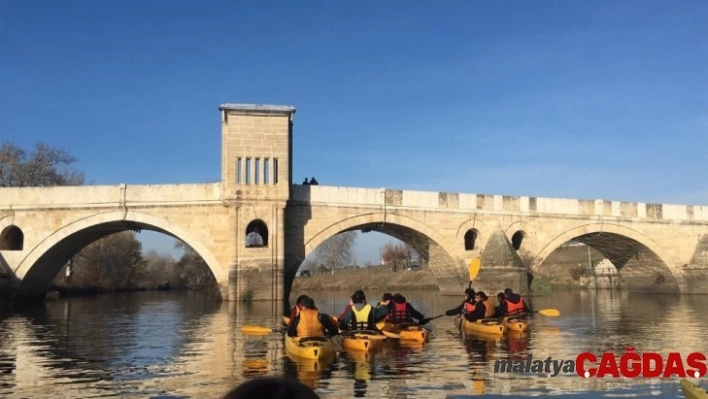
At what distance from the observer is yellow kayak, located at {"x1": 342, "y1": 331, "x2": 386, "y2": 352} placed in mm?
11375

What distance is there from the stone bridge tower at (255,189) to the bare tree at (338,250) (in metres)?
47.7

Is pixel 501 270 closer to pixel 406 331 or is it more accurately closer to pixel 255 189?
pixel 255 189

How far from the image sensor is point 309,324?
1095cm

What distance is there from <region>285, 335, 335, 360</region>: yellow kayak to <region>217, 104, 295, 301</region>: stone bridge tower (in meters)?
13.3

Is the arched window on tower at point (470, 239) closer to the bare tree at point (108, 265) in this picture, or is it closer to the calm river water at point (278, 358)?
the calm river water at point (278, 358)

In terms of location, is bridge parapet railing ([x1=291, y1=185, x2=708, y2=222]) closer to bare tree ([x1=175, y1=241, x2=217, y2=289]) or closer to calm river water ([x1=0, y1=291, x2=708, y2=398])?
calm river water ([x1=0, y1=291, x2=708, y2=398])

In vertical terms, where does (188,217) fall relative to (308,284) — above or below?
above

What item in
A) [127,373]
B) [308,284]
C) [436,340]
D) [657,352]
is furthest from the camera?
[308,284]

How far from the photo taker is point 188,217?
81.4 feet

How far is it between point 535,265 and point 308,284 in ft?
92.1

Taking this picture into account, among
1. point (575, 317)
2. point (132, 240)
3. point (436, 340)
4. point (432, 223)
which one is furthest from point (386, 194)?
point (132, 240)

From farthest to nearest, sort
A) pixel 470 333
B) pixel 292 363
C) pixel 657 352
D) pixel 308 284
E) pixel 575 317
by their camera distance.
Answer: pixel 308 284 → pixel 575 317 → pixel 470 333 → pixel 657 352 → pixel 292 363

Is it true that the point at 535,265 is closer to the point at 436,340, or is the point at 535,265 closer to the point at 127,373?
the point at 436,340

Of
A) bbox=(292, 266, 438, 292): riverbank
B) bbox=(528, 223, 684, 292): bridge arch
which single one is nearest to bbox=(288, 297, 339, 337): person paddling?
bbox=(528, 223, 684, 292): bridge arch
